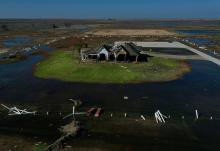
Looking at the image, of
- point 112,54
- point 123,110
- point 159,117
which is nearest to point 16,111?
point 123,110

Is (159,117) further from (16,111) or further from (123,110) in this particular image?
(16,111)

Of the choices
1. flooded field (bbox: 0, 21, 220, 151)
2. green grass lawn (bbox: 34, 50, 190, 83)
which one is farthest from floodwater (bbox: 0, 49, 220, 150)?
green grass lawn (bbox: 34, 50, 190, 83)

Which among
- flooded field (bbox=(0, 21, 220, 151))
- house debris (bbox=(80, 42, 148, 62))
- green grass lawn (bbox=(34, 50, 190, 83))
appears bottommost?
flooded field (bbox=(0, 21, 220, 151))

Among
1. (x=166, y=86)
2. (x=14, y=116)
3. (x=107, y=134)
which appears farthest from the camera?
(x=166, y=86)

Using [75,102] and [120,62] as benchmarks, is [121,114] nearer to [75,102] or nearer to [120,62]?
[75,102]

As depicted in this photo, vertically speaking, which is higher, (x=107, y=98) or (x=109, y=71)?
(x=109, y=71)

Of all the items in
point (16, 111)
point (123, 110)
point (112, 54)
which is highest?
point (112, 54)

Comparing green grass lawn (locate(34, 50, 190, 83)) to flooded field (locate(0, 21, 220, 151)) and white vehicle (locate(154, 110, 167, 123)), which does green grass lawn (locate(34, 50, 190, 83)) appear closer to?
flooded field (locate(0, 21, 220, 151))

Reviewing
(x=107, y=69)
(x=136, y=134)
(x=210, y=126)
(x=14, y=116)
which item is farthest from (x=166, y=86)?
(x=14, y=116)
